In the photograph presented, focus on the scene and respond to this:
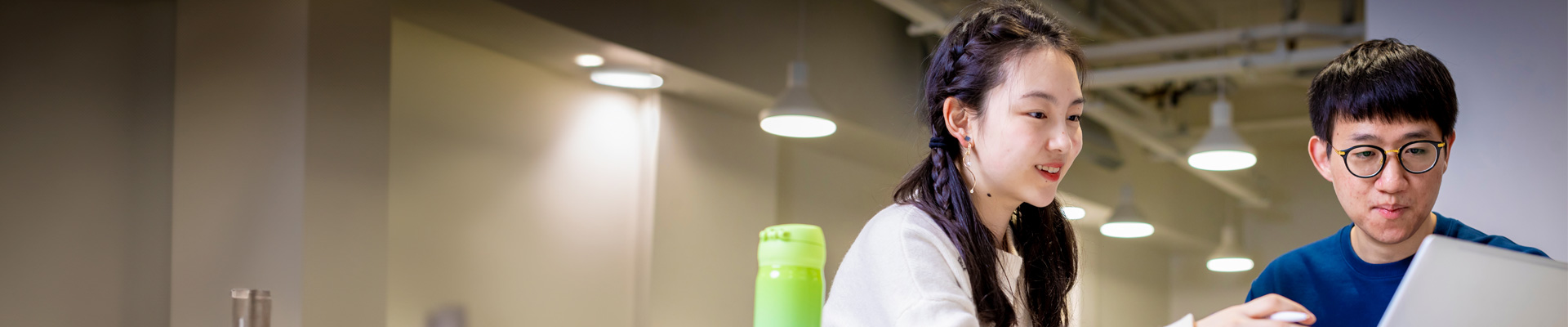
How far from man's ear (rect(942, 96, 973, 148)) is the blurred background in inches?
6.7

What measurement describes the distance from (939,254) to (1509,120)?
1.33 meters

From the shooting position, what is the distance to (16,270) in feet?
8.79

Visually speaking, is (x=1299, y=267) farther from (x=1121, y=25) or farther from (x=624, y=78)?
(x=1121, y=25)

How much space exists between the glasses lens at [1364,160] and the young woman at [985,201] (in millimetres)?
361

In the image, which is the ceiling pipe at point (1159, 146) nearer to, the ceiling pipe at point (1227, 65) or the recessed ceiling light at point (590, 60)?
the ceiling pipe at point (1227, 65)

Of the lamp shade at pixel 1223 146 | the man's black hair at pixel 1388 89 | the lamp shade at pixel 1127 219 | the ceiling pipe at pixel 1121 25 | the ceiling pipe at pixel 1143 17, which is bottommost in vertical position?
the lamp shade at pixel 1127 219

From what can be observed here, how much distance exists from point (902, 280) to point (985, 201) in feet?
0.69

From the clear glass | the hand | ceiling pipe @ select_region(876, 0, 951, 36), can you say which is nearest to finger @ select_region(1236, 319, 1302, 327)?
the hand

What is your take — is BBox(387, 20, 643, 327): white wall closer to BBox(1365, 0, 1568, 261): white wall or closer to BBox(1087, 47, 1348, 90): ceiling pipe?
BBox(1087, 47, 1348, 90): ceiling pipe

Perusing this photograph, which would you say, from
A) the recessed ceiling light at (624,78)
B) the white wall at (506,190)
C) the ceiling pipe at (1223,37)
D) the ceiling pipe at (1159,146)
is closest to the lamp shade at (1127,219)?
the ceiling pipe at (1159,146)

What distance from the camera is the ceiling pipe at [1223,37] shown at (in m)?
4.32

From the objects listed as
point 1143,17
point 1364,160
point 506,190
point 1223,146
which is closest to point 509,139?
point 506,190

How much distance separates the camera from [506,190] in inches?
146

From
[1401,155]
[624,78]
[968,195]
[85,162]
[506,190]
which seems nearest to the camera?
[968,195]
